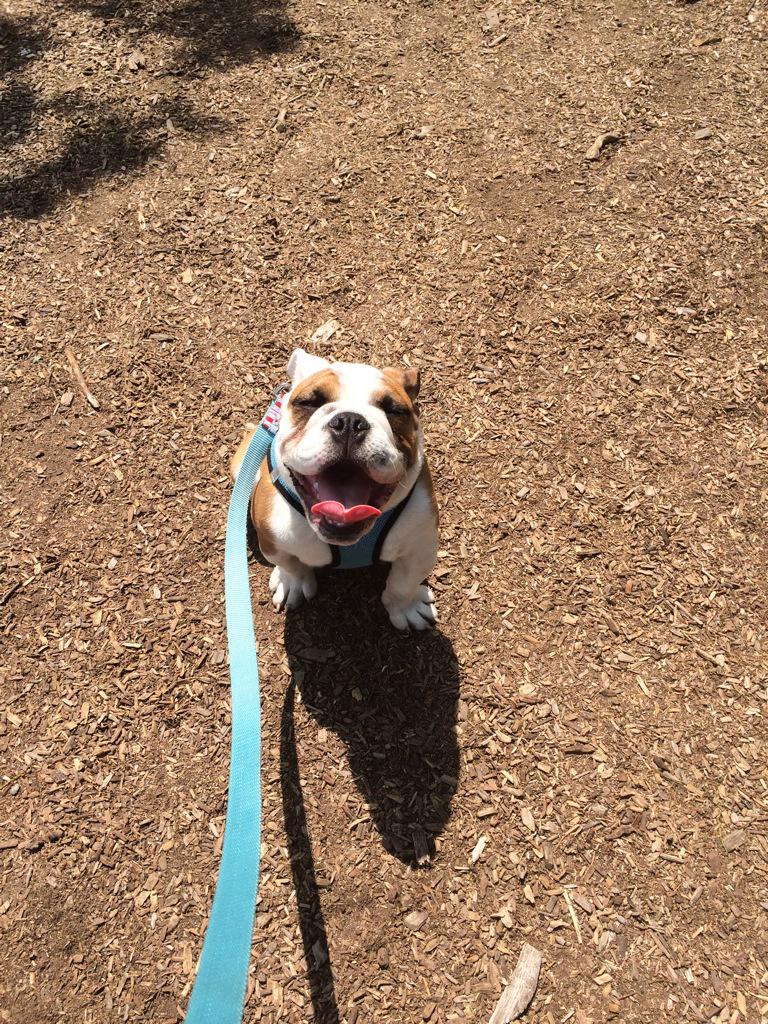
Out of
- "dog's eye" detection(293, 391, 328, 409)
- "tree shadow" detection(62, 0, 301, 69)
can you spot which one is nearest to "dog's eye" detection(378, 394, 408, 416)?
"dog's eye" detection(293, 391, 328, 409)

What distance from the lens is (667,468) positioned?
13.6 feet

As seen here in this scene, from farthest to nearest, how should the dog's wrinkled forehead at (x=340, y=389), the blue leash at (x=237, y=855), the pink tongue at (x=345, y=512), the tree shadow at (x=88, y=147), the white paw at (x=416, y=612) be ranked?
the tree shadow at (x=88, y=147)
the white paw at (x=416, y=612)
the dog's wrinkled forehead at (x=340, y=389)
the pink tongue at (x=345, y=512)
the blue leash at (x=237, y=855)

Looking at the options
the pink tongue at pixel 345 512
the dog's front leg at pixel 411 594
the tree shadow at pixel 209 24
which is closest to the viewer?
the pink tongue at pixel 345 512

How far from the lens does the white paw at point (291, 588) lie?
363cm

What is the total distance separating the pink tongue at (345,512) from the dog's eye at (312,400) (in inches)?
18.8

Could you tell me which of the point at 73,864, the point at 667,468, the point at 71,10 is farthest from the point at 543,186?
the point at 73,864

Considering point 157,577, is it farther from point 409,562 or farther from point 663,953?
point 663,953

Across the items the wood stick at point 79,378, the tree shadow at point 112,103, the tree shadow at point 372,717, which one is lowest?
the tree shadow at point 372,717

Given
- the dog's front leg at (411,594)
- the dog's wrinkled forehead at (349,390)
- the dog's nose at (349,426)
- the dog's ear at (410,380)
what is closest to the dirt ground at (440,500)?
the dog's front leg at (411,594)

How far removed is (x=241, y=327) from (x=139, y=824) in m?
2.93

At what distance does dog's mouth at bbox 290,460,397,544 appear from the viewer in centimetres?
253

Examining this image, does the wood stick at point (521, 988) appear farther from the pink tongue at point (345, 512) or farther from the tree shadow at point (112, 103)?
the tree shadow at point (112, 103)

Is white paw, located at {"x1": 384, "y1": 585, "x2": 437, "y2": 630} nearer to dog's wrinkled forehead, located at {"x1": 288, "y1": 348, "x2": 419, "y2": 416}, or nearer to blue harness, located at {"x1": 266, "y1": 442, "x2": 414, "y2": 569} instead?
blue harness, located at {"x1": 266, "y1": 442, "x2": 414, "y2": 569}

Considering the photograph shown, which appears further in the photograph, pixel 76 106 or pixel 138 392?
pixel 76 106
